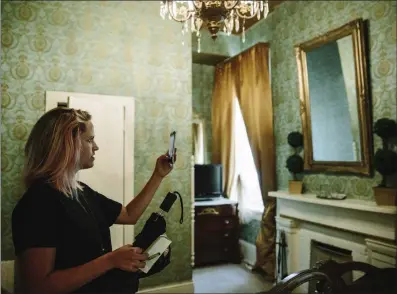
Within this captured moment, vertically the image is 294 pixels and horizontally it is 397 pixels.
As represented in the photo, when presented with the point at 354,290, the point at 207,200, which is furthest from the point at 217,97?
the point at 354,290

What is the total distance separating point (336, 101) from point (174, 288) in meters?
2.18

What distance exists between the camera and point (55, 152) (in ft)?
3.51

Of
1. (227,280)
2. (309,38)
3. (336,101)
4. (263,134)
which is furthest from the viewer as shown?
(263,134)

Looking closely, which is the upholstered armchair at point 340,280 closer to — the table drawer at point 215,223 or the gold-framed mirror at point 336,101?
the gold-framed mirror at point 336,101

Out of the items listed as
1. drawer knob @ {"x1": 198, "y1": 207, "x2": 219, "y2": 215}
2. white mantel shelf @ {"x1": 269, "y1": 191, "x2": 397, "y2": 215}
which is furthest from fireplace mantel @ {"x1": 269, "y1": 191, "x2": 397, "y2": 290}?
drawer knob @ {"x1": 198, "y1": 207, "x2": 219, "y2": 215}

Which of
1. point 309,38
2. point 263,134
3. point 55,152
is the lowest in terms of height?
point 55,152

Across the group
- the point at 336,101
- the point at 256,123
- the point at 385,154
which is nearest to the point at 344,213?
the point at 385,154

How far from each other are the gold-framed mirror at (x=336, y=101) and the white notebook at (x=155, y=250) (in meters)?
2.09

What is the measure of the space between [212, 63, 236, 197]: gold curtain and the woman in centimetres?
328

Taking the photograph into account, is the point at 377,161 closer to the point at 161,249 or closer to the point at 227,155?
the point at 161,249

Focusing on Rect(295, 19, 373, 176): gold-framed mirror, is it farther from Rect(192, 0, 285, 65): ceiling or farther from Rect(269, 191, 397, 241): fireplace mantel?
Rect(192, 0, 285, 65): ceiling

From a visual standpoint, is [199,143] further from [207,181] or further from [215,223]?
[215,223]

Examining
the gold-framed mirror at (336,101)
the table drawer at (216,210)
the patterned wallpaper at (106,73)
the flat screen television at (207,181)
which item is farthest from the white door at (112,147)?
the gold-framed mirror at (336,101)

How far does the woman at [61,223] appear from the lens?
0.93 meters
